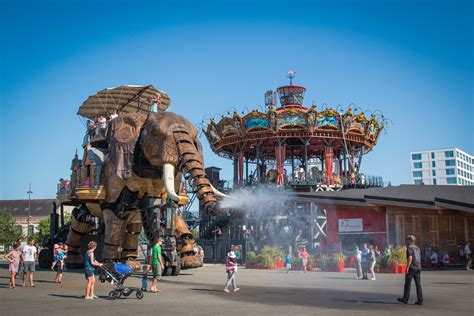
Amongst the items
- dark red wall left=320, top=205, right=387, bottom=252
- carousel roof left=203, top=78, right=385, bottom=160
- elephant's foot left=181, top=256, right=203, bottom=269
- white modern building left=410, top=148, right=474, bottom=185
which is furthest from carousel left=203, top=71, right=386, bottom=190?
white modern building left=410, top=148, right=474, bottom=185

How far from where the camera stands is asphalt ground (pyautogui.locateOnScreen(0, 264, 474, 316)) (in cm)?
1037

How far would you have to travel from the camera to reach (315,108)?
135 feet

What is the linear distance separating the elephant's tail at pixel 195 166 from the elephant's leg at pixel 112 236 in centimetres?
315

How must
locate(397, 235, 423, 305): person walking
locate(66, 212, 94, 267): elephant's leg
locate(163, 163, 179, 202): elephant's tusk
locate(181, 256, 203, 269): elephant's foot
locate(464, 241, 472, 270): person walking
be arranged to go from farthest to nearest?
locate(464, 241, 472, 270): person walking < locate(66, 212, 94, 267): elephant's leg < locate(181, 256, 203, 269): elephant's foot < locate(163, 163, 179, 202): elephant's tusk < locate(397, 235, 423, 305): person walking

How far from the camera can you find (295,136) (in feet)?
138

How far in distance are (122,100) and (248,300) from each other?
1565cm

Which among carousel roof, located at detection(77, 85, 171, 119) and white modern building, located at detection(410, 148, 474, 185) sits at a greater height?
white modern building, located at detection(410, 148, 474, 185)

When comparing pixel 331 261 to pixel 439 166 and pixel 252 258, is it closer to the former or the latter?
pixel 252 258

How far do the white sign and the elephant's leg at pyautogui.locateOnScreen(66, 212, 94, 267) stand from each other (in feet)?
41.3

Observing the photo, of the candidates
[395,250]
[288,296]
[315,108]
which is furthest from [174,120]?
[315,108]

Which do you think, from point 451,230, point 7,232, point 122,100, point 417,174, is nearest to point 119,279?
point 122,100

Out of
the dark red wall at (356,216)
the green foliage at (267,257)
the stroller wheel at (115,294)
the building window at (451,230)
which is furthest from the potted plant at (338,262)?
the stroller wheel at (115,294)

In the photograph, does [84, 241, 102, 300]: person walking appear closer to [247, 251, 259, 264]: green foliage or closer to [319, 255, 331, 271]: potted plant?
[319, 255, 331, 271]: potted plant

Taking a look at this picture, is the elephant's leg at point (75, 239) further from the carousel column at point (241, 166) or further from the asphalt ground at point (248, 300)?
the carousel column at point (241, 166)
